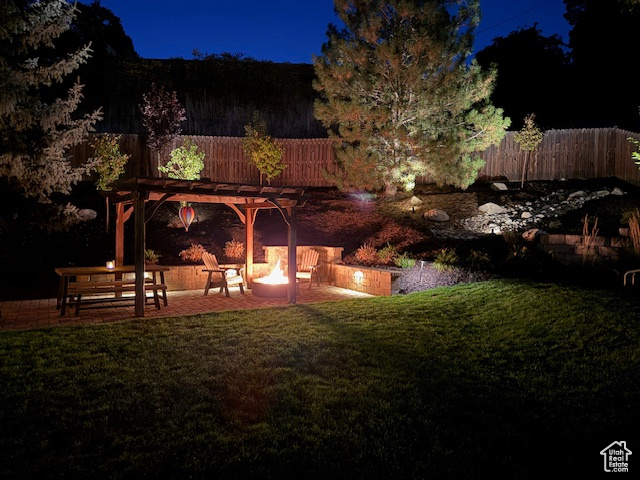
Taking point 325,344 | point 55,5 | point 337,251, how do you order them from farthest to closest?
point 337,251, point 55,5, point 325,344

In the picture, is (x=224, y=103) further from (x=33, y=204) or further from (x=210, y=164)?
(x=33, y=204)

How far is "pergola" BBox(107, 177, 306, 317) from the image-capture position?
23.6ft

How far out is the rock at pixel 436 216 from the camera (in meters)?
13.2

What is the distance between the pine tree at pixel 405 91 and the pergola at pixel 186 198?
5.52 meters

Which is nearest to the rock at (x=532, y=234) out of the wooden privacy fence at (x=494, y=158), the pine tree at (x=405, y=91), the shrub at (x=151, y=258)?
the pine tree at (x=405, y=91)

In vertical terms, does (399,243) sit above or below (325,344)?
above

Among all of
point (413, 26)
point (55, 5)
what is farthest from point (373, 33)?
point (55, 5)

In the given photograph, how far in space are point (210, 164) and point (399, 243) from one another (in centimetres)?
802

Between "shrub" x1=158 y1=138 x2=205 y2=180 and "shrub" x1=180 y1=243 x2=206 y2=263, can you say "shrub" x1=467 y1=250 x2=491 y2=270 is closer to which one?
"shrub" x1=180 y1=243 x2=206 y2=263

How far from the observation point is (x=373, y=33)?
13953 mm

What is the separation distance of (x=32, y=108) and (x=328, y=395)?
32.3 feet

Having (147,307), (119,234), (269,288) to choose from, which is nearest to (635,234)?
(269,288)

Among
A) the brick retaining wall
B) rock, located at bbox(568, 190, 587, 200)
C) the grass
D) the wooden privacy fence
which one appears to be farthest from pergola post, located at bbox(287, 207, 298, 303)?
rock, located at bbox(568, 190, 587, 200)

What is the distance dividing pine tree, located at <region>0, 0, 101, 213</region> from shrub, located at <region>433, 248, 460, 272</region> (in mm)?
8715
